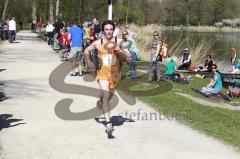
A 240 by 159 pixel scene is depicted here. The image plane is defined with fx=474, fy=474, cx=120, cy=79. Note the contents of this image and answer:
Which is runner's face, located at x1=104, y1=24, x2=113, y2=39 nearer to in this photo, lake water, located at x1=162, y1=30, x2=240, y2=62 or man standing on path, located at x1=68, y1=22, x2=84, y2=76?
man standing on path, located at x1=68, y1=22, x2=84, y2=76

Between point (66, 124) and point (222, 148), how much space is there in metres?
2.83

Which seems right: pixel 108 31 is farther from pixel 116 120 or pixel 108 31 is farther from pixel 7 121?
pixel 7 121

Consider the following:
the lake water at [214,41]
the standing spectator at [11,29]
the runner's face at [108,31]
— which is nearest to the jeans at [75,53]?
the runner's face at [108,31]

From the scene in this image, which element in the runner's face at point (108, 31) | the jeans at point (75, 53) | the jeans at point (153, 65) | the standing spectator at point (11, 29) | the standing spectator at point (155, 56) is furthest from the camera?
the standing spectator at point (11, 29)

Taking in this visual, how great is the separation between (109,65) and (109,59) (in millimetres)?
99

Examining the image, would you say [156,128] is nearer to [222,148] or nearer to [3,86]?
[222,148]

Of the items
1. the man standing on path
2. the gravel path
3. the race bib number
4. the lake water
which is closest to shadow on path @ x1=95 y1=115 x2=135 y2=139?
the gravel path

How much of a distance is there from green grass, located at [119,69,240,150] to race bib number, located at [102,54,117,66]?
2.14 metres

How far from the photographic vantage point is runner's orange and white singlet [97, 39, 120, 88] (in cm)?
767

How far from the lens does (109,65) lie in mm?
7715

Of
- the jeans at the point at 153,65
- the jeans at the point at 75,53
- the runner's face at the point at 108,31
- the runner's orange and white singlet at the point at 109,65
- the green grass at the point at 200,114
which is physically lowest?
the green grass at the point at 200,114

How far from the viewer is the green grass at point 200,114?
845 cm

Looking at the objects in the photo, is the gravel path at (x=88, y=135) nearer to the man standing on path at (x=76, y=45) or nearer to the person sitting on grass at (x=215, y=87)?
the person sitting on grass at (x=215, y=87)

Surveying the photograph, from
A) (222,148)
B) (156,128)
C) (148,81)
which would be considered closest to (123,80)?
(148,81)
